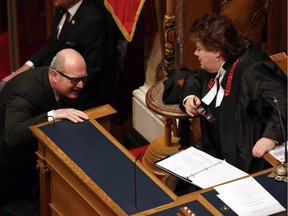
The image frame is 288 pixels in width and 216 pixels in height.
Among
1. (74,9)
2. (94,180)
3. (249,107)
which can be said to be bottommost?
(94,180)

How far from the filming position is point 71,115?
557cm

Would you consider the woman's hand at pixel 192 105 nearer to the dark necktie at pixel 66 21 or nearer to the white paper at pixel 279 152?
the white paper at pixel 279 152

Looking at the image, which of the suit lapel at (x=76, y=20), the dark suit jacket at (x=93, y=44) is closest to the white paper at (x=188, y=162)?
the dark suit jacket at (x=93, y=44)

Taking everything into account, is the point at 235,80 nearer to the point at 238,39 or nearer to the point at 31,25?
the point at 238,39

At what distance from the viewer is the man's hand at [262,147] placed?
510 centimetres

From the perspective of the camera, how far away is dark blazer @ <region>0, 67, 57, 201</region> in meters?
5.66

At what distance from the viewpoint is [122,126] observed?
7.87 metres

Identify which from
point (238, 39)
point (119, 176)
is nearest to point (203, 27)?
point (238, 39)

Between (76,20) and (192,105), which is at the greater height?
(76,20)

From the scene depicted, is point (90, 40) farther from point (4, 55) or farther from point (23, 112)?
point (4, 55)

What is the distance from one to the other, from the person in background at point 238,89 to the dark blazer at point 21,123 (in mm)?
1048

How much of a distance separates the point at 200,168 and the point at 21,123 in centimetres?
121

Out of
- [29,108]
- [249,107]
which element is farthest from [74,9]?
[249,107]

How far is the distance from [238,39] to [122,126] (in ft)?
8.52
